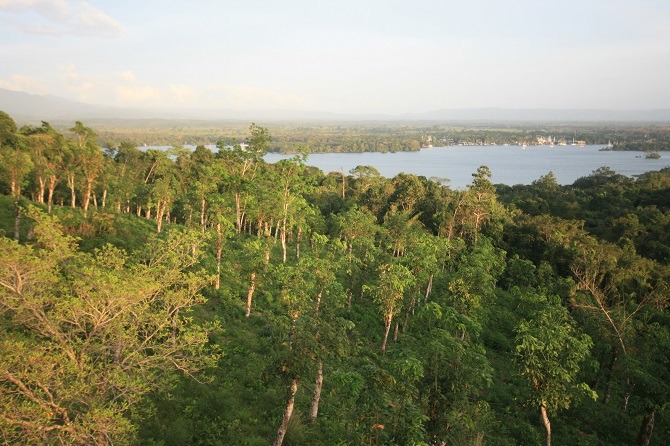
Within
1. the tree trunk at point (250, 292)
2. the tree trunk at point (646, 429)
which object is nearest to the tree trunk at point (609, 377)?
the tree trunk at point (646, 429)

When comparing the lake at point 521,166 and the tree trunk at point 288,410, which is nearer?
the tree trunk at point 288,410

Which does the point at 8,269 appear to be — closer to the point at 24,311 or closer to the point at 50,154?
the point at 24,311

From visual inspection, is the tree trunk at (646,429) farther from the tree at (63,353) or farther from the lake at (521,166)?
the lake at (521,166)

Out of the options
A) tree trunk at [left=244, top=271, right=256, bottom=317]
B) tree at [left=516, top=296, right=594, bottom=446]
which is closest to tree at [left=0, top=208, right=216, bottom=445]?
tree trunk at [left=244, top=271, right=256, bottom=317]

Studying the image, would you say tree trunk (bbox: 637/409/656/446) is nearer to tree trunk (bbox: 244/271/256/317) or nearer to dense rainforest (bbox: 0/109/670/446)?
dense rainforest (bbox: 0/109/670/446)

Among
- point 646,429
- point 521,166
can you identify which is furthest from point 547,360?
point 521,166

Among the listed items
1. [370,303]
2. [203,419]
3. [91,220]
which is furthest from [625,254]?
[91,220]

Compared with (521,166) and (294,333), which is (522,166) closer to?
(521,166)
